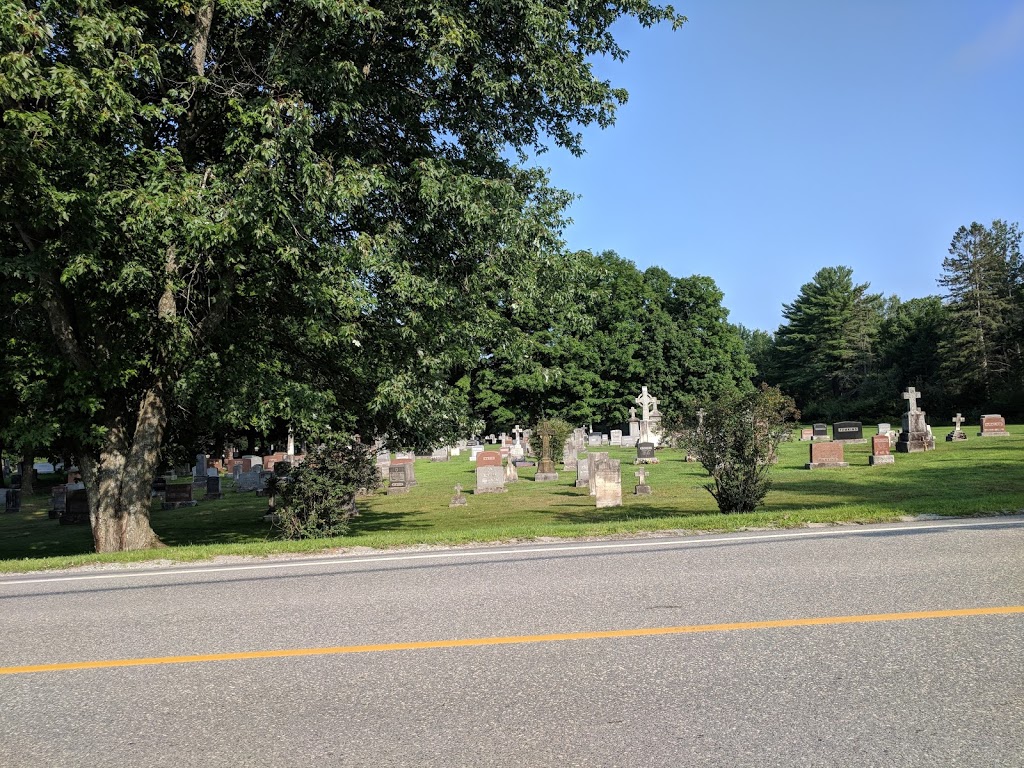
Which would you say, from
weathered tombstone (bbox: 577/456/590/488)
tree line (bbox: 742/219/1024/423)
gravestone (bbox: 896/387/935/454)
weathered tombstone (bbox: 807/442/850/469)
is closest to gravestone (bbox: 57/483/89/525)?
weathered tombstone (bbox: 577/456/590/488)

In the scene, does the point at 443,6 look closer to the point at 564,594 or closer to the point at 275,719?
the point at 564,594

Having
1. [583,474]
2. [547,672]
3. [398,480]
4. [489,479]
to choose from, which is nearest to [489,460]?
[489,479]

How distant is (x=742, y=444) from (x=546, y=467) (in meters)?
15.1

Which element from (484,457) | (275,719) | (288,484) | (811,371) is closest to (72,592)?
(275,719)

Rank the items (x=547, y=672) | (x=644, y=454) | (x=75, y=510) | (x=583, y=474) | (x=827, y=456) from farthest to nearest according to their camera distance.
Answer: (x=644, y=454) < (x=827, y=456) < (x=583, y=474) < (x=75, y=510) < (x=547, y=672)

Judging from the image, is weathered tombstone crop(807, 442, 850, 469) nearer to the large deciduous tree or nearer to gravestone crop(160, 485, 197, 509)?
the large deciduous tree

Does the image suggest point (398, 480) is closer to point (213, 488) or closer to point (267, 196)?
point (213, 488)

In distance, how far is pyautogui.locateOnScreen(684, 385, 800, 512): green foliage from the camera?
44.5 ft

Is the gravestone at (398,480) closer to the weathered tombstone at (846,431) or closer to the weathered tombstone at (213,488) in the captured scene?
the weathered tombstone at (213,488)

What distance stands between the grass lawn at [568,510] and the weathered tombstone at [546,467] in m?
0.61

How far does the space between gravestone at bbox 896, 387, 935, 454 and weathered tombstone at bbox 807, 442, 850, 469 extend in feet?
22.6

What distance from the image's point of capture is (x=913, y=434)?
104 feet

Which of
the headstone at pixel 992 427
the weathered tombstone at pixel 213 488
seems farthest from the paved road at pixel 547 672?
the headstone at pixel 992 427

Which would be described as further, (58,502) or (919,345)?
(919,345)
